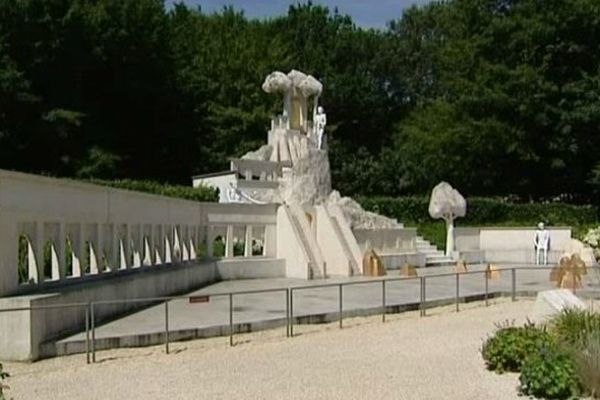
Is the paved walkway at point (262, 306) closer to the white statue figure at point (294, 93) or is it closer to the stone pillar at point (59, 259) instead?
the stone pillar at point (59, 259)

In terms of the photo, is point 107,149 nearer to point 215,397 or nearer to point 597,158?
point 597,158

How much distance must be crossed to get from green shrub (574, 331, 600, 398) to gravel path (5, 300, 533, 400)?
87cm

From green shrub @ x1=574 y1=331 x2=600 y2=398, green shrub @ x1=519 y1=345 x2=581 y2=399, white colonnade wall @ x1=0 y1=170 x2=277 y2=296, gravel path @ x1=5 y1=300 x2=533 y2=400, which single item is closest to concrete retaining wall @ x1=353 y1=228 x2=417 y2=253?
white colonnade wall @ x1=0 y1=170 x2=277 y2=296

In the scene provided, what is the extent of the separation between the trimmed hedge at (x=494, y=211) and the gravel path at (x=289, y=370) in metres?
30.3

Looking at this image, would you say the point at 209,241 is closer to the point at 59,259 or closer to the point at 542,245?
the point at 59,259

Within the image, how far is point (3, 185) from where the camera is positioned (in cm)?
1549

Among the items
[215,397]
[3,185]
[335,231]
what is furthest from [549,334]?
[335,231]

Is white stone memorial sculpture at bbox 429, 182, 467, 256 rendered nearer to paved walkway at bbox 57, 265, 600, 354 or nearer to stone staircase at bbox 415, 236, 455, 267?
stone staircase at bbox 415, 236, 455, 267

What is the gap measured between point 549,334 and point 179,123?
43012 millimetres

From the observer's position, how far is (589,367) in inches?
460

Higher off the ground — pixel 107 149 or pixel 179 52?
pixel 179 52

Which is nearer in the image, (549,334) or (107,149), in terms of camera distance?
(549,334)

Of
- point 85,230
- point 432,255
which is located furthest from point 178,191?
point 85,230

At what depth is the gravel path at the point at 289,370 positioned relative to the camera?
11.9m
